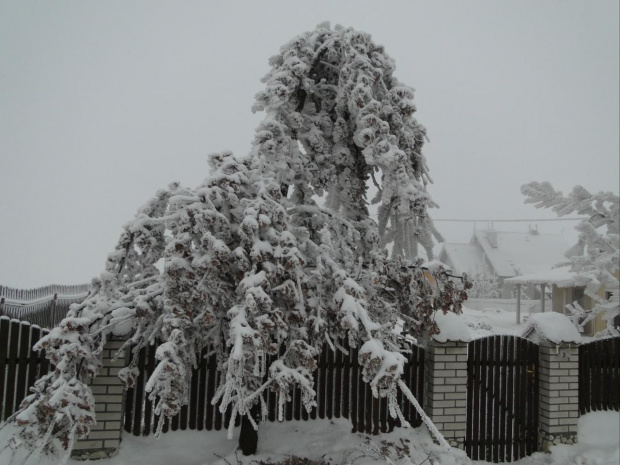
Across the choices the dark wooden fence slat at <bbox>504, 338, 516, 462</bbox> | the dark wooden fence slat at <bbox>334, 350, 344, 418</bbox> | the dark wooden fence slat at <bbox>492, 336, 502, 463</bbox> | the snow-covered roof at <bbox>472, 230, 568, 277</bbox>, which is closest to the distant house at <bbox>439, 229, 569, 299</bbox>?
the snow-covered roof at <bbox>472, 230, 568, 277</bbox>

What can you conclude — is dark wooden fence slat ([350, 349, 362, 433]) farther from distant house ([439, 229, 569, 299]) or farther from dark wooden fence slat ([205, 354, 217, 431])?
distant house ([439, 229, 569, 299])

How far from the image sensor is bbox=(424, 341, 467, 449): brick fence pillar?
5.19 m

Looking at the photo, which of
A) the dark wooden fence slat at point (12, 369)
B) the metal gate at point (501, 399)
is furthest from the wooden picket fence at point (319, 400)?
the dark wooden fence slat at point (12, 369)

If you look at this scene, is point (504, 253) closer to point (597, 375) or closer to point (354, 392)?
point (597, 375)

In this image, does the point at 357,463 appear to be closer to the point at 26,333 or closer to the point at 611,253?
the point at 611,253

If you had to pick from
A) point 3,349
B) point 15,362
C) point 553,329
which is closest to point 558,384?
point 553,329

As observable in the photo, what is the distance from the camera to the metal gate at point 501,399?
17.9 ft

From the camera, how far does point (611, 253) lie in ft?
7.12

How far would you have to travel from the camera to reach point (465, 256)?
38.1m

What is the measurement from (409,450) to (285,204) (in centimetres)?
317

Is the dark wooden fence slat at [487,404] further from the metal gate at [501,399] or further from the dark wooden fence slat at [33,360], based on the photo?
the dark wooden fence slat at [33,360]

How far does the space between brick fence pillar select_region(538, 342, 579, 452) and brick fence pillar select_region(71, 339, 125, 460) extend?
17.1 ft

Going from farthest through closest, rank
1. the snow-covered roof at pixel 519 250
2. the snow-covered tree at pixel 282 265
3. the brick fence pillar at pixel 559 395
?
the snow-covered roof at pixel 519 250 → the brick fence pillar at pixel 559 395 → the snow-covered tree at pixel 282 265

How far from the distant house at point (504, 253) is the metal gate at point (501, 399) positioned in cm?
2895
